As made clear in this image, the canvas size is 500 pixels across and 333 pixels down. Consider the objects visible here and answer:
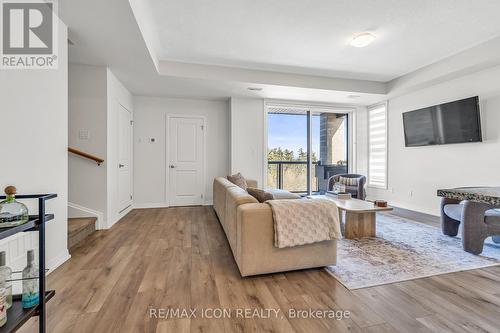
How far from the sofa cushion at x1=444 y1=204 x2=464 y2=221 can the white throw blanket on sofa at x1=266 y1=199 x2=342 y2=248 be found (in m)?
1.85

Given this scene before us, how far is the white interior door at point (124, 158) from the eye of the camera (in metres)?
4.11

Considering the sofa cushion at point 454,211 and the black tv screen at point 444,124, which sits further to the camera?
the black tv screen at point 444,124

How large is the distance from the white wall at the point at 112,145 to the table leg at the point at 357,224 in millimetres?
3464

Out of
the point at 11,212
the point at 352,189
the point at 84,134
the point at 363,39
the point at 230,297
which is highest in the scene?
the point at 363,39

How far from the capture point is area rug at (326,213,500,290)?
2.09 m

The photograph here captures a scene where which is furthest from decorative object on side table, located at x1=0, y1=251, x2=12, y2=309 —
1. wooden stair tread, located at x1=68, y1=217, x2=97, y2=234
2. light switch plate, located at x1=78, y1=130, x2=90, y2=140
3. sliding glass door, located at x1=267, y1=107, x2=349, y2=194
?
sliding glass door, located at x1=267, y1=107, x2=349, y2=194

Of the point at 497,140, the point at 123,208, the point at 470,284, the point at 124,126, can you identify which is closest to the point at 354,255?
the point at 470,284

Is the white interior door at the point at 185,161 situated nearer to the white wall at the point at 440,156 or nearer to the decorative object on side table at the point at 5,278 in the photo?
the decorative object on side table at the point at 5,278

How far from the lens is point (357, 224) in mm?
3090

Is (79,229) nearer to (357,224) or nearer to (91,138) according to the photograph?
(91,138)

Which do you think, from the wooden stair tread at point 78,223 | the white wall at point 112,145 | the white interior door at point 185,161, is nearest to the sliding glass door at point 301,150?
the white interior door at point 185,161

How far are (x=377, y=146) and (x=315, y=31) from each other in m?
3.74

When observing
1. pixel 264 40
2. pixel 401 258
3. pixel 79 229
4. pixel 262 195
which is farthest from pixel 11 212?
pixel 264 40

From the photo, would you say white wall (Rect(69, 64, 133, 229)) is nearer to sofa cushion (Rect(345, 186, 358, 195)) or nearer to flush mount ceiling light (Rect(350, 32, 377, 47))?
flush mount ceiling light (Rect(350, 32, 377, 47))
